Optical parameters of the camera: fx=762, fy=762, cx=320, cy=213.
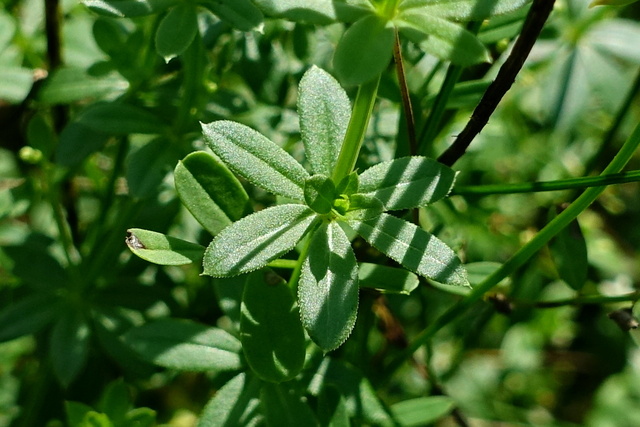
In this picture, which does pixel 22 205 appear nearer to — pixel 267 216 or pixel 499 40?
pixel 267 216

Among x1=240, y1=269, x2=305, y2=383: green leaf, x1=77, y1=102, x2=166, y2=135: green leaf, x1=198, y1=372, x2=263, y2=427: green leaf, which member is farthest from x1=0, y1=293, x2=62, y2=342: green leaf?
x1=240, y1=269, x2=305, y2=383: green leaf

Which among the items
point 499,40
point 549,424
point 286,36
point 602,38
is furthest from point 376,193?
→ point 549,424

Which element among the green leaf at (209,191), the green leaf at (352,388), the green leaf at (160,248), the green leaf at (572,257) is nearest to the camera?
Result: the green leaf at (160,248)

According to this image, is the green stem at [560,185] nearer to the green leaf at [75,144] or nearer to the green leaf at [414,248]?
the green leaf at [414,248]

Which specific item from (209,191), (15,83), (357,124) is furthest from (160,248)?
(15,83)

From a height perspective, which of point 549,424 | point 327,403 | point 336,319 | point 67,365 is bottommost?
point 549,424

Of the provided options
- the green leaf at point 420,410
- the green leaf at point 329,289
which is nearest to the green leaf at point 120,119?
the green leaf at point 329,289

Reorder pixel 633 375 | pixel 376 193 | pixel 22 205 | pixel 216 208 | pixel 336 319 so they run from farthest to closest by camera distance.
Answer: pixel 633 375 < pixel 22 205 < pixel 216 208 < pixel 376 193 < pixel 336 319
